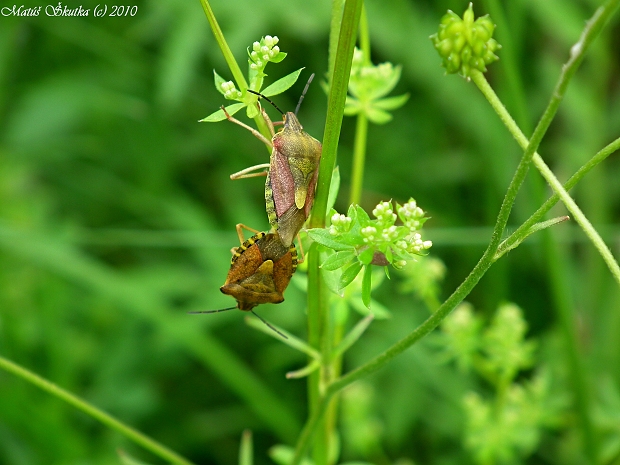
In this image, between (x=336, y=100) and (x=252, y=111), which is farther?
(x=252, y=111)

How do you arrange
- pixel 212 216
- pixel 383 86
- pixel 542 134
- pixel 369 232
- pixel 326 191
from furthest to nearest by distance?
pixel 212 216, pixel 383 86, pixel 326 191, pixel 369 232, pixel 542 134

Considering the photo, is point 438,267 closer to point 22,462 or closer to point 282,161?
point 282,161

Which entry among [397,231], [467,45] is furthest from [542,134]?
[397,231]

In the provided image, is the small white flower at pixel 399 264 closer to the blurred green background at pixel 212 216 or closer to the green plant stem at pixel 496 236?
the green plant stem at pixel 496 236

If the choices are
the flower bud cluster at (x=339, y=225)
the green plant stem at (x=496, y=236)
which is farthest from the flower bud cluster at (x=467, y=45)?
the flower bud cluster at (x=339, y=225)

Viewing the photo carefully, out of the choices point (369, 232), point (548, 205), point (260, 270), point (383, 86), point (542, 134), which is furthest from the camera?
point (383, 86)

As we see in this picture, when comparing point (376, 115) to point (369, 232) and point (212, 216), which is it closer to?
point (369, 232)

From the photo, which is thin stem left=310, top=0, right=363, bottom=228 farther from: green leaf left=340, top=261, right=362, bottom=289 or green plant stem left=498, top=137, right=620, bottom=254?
green plant stem left=498, top=137, right=620, bottom=254
